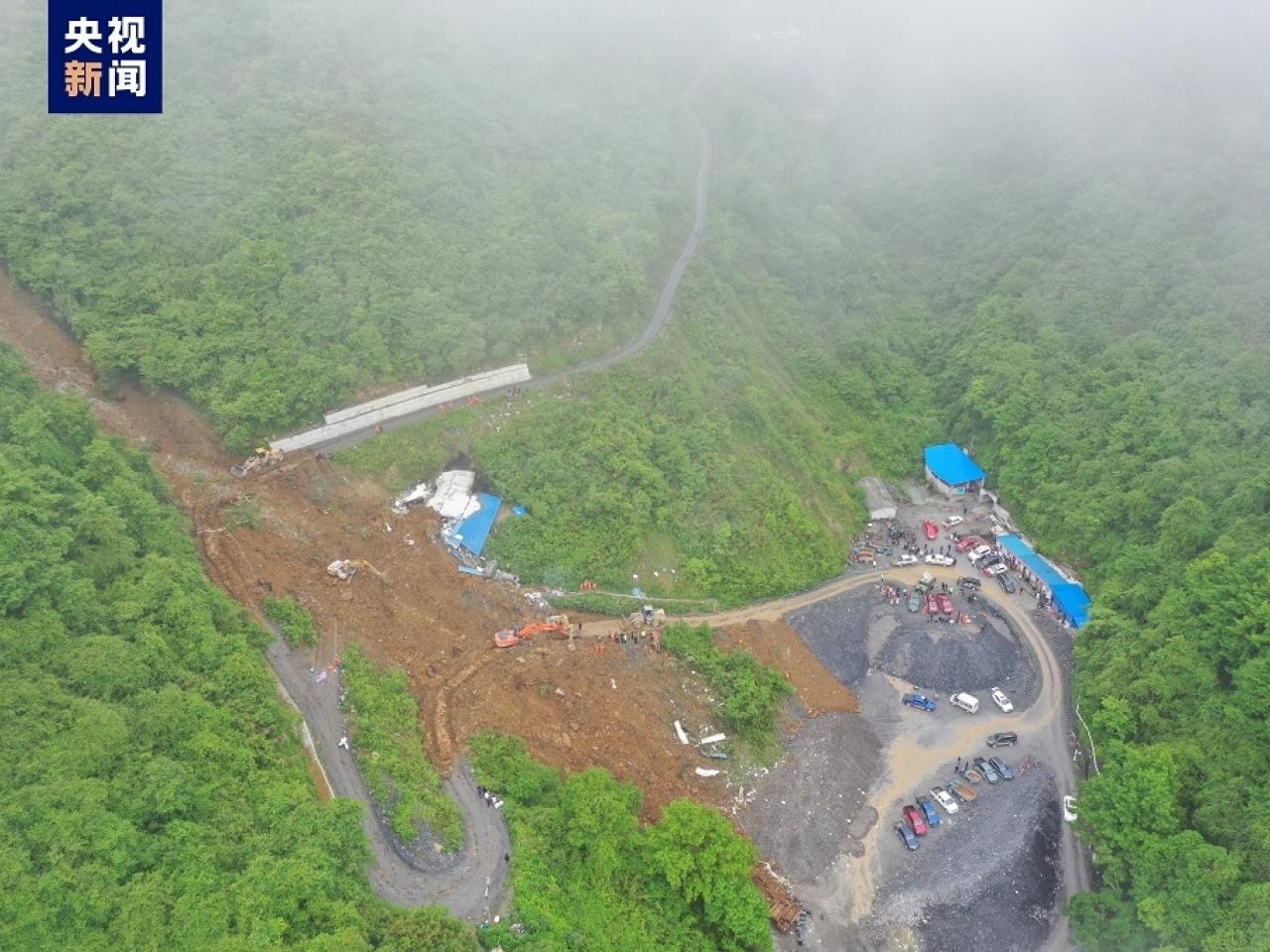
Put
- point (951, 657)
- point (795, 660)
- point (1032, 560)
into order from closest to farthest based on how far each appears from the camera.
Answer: point (795, 660), point (951, 657), point (1032, 560)

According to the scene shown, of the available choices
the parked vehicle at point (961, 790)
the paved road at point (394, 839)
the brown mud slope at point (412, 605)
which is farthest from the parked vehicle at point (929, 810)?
the paved road at point (394, 839)

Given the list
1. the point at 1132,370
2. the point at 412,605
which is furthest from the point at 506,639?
the point at 1132,370

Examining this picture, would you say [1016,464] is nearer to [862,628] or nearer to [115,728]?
[862,628]

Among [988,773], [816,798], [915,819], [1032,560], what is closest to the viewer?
[915,819]

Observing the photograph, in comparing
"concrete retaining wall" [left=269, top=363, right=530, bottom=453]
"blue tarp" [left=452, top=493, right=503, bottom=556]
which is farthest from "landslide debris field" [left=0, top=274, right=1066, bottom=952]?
"concrete retaining wall" [left=269, top=363, right=530, bottom=453]

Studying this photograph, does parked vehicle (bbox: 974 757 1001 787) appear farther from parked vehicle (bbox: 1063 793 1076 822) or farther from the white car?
parked vehicle (bbox: 1063 793 1076 822)

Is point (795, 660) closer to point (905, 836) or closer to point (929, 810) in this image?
point (929, 810)
